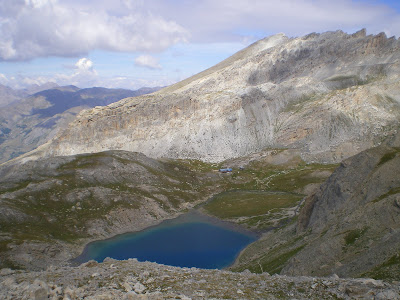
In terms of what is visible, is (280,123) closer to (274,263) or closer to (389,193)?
(389,193)

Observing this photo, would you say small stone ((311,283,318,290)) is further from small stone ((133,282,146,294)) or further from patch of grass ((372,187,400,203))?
patch of grass ((372,187,400,203))

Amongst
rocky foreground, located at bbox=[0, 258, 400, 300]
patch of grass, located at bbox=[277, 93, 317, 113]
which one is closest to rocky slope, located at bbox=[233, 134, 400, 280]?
rocky foreground, located at bbox=[0, 258, 400, 300]

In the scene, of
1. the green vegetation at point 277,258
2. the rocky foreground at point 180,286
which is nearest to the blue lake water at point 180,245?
the green vegetation at point 277,258

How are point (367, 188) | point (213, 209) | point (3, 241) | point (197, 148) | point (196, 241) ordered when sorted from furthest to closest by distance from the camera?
point (197, 148) → point (213, 209) → point (196, 241) → point (3, 241) → point (367, 188)

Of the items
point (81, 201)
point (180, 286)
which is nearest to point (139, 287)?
point (180, 286)

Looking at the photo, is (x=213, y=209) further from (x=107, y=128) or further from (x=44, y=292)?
(x=107, y=128)

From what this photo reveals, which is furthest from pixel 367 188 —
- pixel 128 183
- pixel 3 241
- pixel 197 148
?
pixel 197 148
